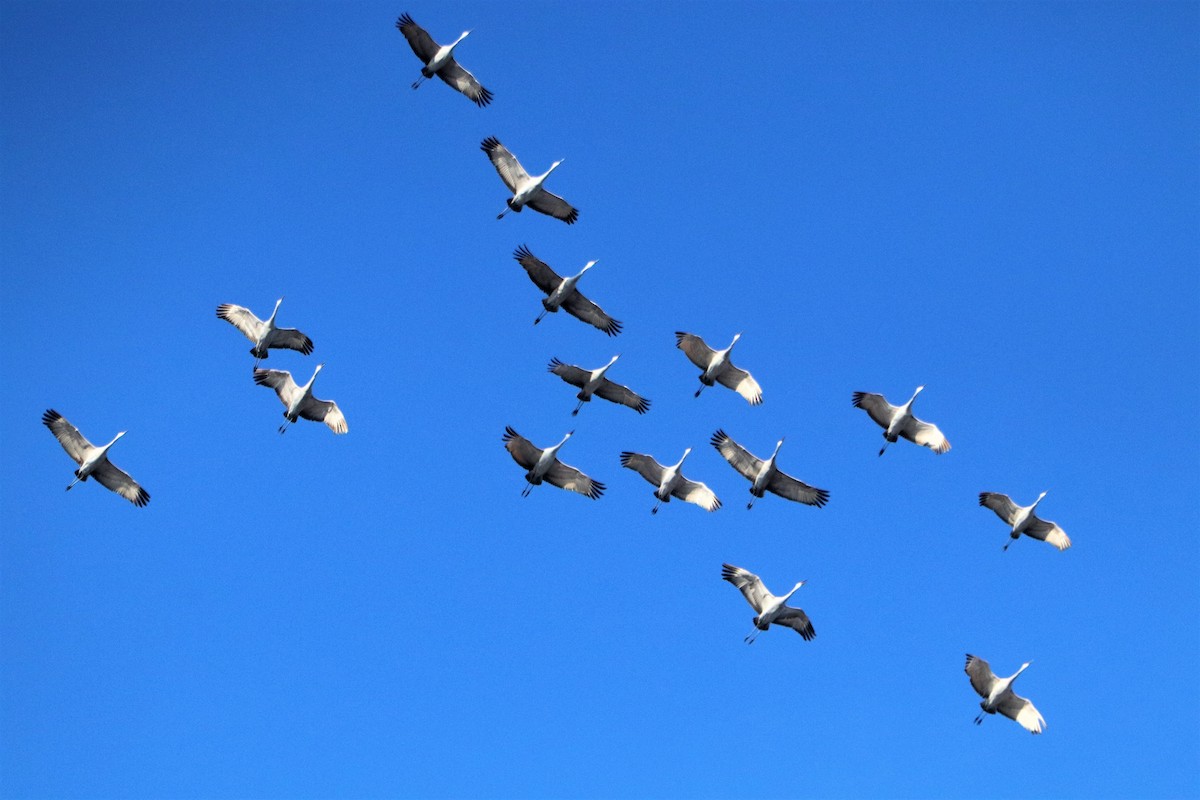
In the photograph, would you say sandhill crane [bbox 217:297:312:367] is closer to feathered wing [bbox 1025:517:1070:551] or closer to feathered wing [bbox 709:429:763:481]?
feathered wing [bbox 709:429:763:481]

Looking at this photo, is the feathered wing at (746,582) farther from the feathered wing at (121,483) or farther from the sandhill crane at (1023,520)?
the feathered wing at (121,483)

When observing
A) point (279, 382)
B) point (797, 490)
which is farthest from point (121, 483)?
point (797, 490)

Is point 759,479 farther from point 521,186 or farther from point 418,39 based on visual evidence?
point 418,39

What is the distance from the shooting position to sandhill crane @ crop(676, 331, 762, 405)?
2338 inches

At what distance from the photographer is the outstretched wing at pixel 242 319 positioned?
5919 cm

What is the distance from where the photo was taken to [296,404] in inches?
2330

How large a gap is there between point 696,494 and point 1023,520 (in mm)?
12671

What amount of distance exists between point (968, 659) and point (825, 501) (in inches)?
299

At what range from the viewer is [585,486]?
58125 millimetres

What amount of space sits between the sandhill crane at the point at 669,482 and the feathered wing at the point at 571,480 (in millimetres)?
1602

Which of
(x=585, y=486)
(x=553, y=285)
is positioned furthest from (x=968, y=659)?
(x=553, y=285)

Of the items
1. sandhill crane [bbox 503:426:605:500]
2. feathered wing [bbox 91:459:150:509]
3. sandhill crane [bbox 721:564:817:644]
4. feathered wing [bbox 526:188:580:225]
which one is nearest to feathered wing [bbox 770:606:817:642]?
sandhill crane [bbox 721:564:817:644]

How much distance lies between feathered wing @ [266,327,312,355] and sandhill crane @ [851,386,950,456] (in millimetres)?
19544

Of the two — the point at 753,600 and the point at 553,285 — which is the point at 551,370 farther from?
the point at 753,600
